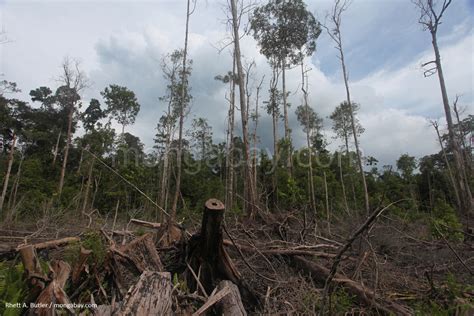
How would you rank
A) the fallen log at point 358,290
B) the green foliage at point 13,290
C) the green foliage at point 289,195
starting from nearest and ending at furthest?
the green foliage at point 13,290
the fallen log at point 358,290
the green foliage at point 289,195

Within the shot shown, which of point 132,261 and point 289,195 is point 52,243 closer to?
point 132,261

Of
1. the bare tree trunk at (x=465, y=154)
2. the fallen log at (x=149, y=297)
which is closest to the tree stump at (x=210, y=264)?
the fallen log at (x=149, y=297)

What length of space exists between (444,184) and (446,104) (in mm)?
23843

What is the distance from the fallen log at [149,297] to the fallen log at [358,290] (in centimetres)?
172

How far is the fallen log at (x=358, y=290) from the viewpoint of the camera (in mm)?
2655

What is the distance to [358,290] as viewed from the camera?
2.98 m

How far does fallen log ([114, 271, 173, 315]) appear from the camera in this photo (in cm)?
206

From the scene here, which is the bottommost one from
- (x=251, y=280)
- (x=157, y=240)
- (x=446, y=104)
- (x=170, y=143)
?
(x=251, y=280)

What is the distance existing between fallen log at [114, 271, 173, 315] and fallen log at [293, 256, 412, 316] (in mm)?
1724

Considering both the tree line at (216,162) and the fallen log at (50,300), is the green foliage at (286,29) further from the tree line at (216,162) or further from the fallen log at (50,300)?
the fallen log at (50,300)

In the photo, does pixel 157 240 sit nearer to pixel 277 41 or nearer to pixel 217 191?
pixel 277 41

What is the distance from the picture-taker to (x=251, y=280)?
338 centimetres

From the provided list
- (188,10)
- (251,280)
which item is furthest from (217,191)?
(251,280)

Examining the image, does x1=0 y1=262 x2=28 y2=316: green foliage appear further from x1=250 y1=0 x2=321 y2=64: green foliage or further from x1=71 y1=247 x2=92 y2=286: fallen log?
x1=250 y1=0 x2=321 y2=64: green foliage
